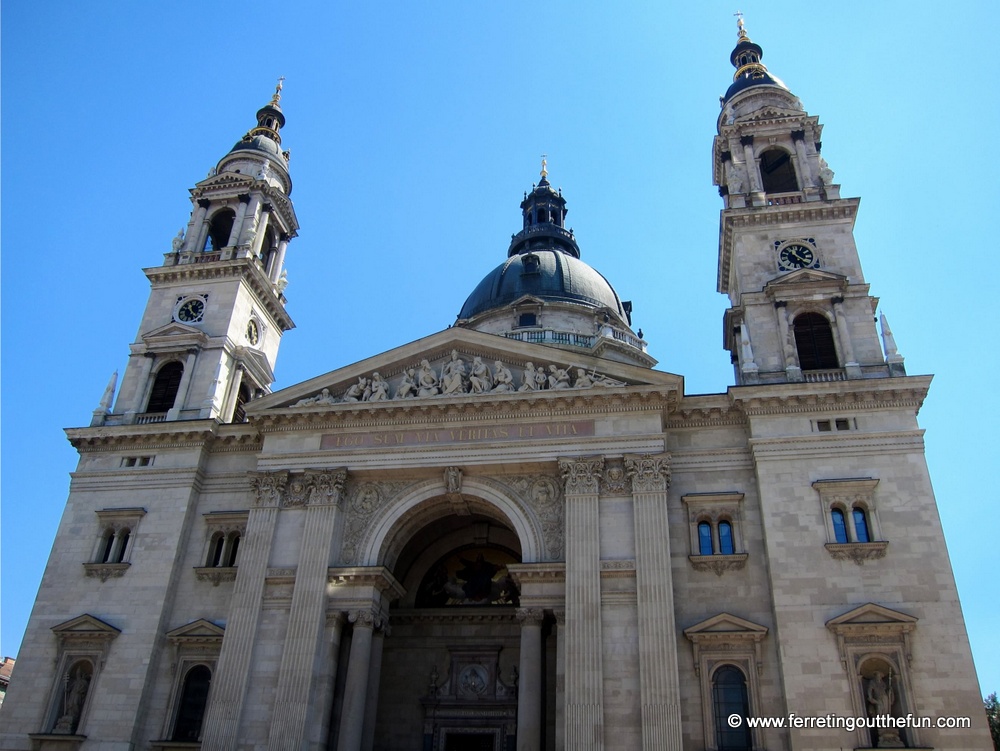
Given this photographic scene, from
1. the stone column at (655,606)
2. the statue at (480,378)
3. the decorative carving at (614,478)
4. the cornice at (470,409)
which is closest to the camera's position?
the stone column at (655,606)

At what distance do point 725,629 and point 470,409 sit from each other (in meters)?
9.89

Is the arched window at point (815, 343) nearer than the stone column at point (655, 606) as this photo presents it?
No

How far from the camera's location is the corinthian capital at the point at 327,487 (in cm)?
2639

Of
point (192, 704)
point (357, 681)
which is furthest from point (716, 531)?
point (192, 704)

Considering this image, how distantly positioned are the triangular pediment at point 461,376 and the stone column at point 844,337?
17.8 feet

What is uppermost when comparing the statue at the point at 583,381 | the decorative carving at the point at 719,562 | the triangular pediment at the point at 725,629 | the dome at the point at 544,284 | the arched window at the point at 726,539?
the dome at the point at 544,284

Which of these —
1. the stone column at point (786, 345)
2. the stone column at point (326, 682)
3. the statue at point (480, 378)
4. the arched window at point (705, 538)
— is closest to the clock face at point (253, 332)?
the statue at point (480, 378)

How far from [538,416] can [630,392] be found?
2.96 meters

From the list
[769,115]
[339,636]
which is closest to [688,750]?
[339,636]

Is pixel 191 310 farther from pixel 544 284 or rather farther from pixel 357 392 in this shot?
pixel 544 284

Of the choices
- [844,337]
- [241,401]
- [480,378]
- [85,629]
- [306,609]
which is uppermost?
[241,401]

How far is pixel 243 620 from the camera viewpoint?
24719 millimetres

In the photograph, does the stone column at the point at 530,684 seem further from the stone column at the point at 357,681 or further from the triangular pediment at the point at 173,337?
the triangular pediment at the point at 173,337

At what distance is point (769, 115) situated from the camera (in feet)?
110
